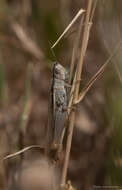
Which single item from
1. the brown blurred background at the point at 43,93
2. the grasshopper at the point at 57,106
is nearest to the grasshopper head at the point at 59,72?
the grasshopper at the point at 57,106

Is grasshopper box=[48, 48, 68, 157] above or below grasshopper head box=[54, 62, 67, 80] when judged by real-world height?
below

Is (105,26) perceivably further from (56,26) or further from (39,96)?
(39,96)

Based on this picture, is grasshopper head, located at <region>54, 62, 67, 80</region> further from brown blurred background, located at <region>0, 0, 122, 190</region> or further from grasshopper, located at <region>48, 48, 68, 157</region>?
brown blurred background, located at <region>0, 0, 122, 190</region>

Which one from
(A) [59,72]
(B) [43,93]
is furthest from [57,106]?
(B) [43,93]

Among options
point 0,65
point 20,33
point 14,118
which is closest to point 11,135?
point 14,118

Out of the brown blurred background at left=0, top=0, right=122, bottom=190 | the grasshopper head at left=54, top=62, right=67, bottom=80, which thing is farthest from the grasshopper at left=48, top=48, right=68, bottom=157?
the brown blurred background at left=0, top=0, right=122, bottom=190

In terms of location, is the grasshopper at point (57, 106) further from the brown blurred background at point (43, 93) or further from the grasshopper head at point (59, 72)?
the brown blurred background at point (43, 93)
